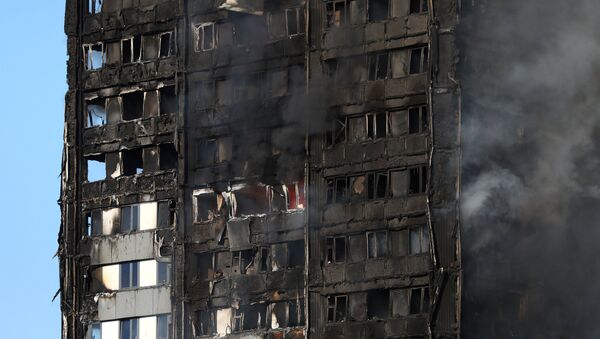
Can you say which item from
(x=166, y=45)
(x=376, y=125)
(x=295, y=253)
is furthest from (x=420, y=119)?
(x=166, y=45)

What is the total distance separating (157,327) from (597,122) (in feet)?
77.5

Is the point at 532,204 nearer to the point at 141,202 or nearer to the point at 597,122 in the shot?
the point at 597,122

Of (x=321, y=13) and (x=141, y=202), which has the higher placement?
(x=321, y=13)

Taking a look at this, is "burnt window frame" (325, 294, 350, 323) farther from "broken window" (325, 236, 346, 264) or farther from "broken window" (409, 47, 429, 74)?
"broken window" (409, 47, 429, 74)

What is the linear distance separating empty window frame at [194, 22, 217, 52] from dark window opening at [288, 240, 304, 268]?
36.8ft

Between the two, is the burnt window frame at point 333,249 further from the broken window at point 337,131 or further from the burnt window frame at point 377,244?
the broken window at point 337,131

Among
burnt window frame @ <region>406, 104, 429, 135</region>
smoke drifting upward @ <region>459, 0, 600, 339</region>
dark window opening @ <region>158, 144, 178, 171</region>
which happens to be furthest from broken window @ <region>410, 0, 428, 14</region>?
dark window opening @ <region>158, 144, 178, 171</region>

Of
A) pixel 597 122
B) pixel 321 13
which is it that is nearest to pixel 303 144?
pixel 321 13

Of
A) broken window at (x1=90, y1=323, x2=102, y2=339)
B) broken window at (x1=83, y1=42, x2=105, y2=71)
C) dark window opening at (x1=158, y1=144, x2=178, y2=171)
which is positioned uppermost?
broken window at (x1=83, y1=42, x2=105, y2=71)

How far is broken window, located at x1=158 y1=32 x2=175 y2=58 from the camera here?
339 feet

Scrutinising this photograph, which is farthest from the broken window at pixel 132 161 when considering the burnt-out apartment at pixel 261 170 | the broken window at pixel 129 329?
the broken window at pixel 129 329

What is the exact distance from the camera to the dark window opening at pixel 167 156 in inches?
4053

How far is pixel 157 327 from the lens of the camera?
332 ft

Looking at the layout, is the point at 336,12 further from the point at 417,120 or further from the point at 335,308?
the point at 335,308
